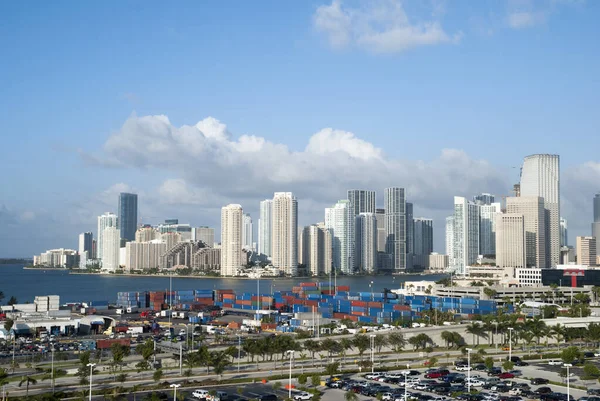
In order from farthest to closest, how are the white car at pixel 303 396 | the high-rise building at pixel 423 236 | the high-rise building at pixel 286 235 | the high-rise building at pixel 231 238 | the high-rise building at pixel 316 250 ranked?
the high-rise building at pixel 423 236 < the high-rise building at pixel 316 250 < the high-rise building at pixel 286 235 < the high-rise building at pixel 231 238 < the white car at pixel 303 396

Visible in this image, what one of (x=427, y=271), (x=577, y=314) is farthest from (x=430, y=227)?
(x=577, y=314)

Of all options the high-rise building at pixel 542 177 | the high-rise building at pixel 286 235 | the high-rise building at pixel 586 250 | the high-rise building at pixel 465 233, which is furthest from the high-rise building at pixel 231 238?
the high-rise building at pixel 586 250

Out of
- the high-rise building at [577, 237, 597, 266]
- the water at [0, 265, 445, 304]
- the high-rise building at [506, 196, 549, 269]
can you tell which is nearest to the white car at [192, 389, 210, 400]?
the water at [0, 265, 445, 304]

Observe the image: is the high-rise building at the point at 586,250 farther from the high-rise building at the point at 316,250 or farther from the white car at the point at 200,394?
the white car at the point at 200,394

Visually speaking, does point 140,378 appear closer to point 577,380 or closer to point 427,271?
point 577,380

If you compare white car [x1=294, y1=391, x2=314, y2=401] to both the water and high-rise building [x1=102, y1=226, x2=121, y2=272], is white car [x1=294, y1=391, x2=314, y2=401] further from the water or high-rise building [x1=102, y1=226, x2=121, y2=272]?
high-rise building [x1=102, y1=226, x2=121, y2=272]

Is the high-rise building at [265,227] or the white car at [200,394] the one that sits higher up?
the high-rise building at [265,227]

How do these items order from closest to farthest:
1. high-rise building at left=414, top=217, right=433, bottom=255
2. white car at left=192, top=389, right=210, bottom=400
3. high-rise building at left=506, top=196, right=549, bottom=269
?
white car at left=192, top=389, right=210, bottom=400 → high-rise building at left=506, top=196, right=549, bottom=269 → high-rise building at left=414, top=217, right=433, bottom=255

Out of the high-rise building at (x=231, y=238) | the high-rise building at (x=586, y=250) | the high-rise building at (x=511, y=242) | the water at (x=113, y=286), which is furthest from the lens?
the high-rise building at (x=586, y=250)

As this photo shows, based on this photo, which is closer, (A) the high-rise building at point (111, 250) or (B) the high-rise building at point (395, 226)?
(A) the high-rise building at point (111, 250)
